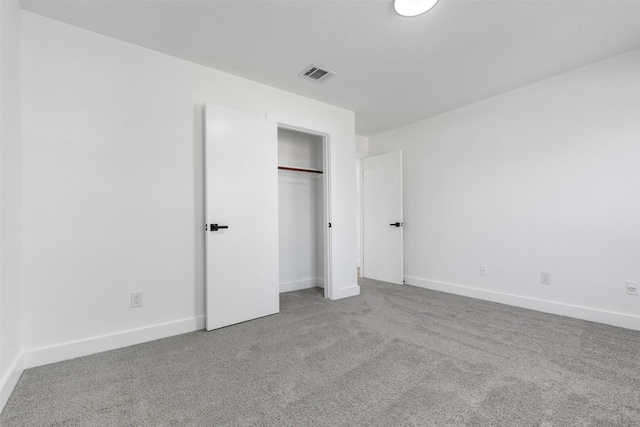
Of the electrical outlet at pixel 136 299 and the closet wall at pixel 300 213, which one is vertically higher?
the closet wall at pixel 300 213

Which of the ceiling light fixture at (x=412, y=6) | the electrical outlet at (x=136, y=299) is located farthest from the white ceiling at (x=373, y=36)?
the electrical outlet at (x=136, y=299)

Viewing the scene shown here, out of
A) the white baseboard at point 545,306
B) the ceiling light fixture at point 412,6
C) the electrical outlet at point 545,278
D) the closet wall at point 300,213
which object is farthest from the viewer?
the closet wall at point 300,213

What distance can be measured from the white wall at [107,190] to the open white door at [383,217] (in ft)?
8.84

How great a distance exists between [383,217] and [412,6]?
10.0ft

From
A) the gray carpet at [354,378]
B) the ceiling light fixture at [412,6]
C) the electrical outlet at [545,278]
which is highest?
the ceiling light fixture at [412,6]

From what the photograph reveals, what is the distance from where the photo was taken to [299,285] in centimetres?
404

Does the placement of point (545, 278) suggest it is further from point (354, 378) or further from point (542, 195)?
point (354, 378)

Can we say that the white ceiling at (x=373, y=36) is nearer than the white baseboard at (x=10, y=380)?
Result: No

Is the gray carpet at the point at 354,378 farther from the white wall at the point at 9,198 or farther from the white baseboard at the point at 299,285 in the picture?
the white baseboard at the point at 299,285

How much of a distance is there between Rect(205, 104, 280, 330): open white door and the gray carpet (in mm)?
259

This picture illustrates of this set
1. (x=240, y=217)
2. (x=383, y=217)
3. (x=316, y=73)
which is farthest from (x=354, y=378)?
(x=383, y=217)

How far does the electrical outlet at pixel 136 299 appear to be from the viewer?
7.50ft

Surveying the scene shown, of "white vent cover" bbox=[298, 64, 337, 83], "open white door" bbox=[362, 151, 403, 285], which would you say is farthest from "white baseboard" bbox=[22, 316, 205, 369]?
"open white door" bbox=[362, 151, 403, 285]

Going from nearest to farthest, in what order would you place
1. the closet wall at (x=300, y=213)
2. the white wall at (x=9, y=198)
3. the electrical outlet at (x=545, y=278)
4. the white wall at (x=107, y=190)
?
the white wall at (x=9, y=198)
the white wall at (x=107, y=190)
the electrical outlet at (x=545, y=278)
the closet wall at (x=300, y=213)
